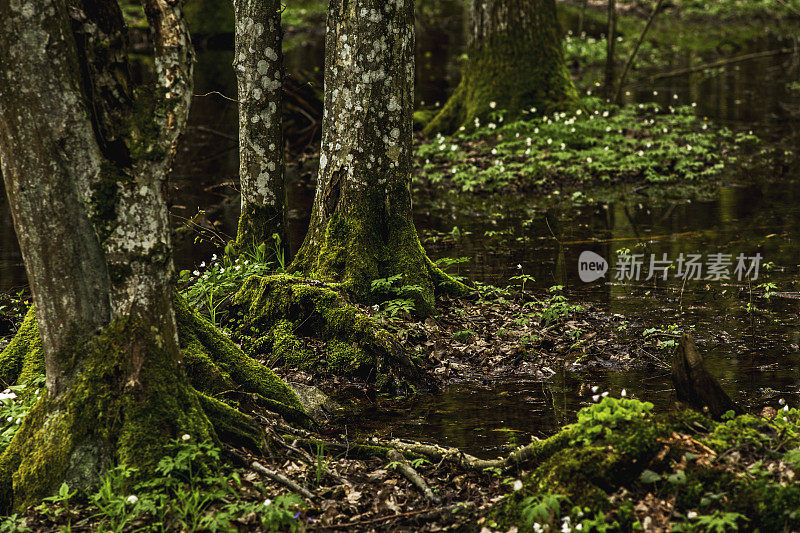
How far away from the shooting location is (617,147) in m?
15.2

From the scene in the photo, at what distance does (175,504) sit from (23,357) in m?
2.33

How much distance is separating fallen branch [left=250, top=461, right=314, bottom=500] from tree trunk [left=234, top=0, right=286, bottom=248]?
450cm

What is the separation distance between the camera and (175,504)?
4082mm

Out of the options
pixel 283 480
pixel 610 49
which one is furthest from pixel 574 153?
pixel 283 480

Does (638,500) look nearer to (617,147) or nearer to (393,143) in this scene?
(393,143)

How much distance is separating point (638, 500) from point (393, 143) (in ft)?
15.7

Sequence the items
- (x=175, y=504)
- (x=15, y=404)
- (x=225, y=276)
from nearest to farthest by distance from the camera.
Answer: (x=175, y=504) → (x=15, y=404) → (x=225, y=276)

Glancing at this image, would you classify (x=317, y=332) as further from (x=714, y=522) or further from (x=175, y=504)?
(x=714, y=522)

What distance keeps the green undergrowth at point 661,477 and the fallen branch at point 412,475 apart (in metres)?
0.47

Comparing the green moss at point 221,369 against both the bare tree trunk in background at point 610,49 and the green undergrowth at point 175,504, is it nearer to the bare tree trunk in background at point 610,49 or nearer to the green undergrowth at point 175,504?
the green undergrowth at point 175,504

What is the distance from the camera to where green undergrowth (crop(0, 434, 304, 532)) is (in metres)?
3.95

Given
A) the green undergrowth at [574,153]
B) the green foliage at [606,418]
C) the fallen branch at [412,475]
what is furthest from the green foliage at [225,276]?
the green undergrowth at [574,153]

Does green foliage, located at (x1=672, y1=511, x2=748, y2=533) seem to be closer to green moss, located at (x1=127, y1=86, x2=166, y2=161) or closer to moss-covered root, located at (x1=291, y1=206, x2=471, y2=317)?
green moss, located at (x1=127, y1=86, x2=166, y2=161)

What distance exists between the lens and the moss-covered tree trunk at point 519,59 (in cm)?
1622
